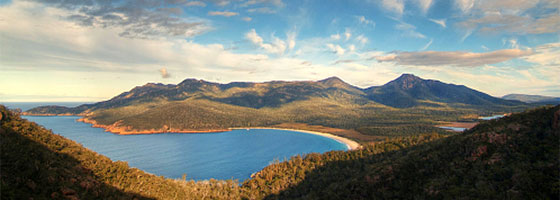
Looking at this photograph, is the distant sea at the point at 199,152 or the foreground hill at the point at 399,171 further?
the distant sea at the point at 199,152

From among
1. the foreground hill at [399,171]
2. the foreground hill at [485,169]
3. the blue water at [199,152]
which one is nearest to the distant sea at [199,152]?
the blue water at [199,152]

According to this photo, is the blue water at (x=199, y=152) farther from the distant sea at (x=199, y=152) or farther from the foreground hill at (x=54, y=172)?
the foreground hill at (x=54, y=172)

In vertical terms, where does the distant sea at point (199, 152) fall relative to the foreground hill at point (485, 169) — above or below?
below

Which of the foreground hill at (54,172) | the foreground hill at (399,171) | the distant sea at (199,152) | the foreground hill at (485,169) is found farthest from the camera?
the distant sea at (199,152)

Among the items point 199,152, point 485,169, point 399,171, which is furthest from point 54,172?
point 199,152

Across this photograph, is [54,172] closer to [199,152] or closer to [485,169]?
[485,169]

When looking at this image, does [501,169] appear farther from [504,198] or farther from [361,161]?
[361,161]
